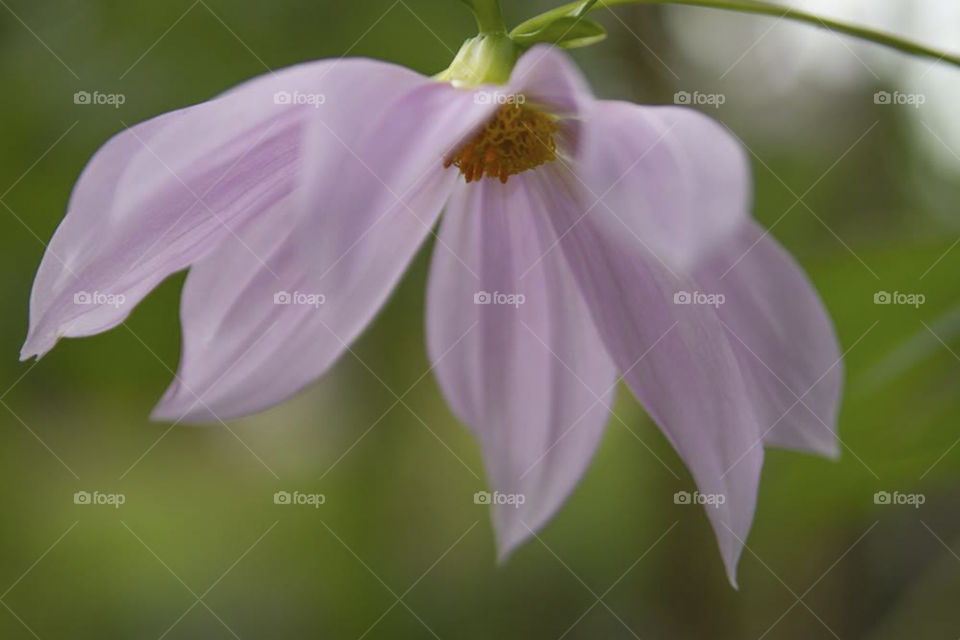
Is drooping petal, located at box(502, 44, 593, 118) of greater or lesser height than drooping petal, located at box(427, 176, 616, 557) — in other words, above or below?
above

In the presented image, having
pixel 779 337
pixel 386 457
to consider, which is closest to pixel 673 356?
pixel 779 337

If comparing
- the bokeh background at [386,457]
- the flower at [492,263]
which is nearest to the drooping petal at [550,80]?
the flower at [492,263]

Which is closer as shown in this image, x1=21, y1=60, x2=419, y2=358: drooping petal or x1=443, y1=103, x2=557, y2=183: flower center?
x1=21, y1=60, x2=419, y2=358: drooping petal

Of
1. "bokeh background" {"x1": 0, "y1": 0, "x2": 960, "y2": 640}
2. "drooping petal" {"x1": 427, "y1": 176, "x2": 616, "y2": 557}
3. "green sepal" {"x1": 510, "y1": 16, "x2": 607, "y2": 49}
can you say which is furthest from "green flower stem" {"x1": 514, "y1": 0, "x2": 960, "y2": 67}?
"bokeh background" {"x1": 0, "y1": 0, "x2": 960, "y2": 640}

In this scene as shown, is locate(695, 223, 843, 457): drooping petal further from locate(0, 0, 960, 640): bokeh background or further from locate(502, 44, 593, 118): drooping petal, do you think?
locate(0, 0, 960, 640): bokeh background

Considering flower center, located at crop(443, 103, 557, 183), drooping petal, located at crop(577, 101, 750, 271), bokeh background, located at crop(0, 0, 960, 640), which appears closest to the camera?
drooping petal, located at crop(577, 101, 750, 271)

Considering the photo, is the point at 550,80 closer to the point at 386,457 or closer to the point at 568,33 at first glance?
the point at 568,33

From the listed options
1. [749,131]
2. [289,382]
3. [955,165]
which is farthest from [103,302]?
[749,131]

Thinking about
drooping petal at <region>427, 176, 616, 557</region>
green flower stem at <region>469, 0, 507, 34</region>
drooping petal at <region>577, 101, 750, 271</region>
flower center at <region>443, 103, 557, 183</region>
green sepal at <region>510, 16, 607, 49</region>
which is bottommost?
drooping petal at <region>427, 176, 616, 557</region>

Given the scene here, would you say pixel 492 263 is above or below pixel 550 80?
below
